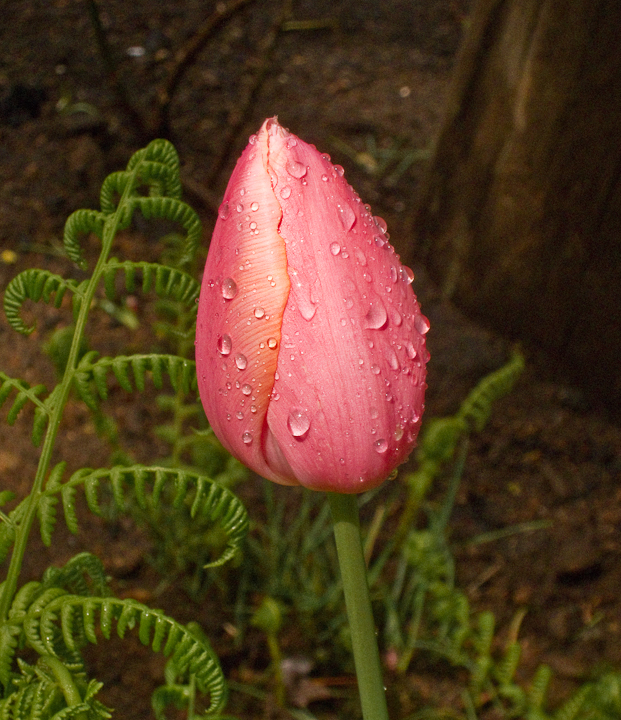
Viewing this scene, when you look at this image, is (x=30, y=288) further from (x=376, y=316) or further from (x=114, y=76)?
(x=114, y=76)

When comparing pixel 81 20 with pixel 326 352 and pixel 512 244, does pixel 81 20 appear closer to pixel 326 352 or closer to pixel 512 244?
pixel 512 244

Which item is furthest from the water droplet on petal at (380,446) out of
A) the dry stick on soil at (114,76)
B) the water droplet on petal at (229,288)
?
the dry stick on soil at (114,76)

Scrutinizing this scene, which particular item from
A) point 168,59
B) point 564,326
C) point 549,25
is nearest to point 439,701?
point 564,326

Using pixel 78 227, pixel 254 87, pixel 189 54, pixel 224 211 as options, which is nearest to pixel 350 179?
pixel 254 87

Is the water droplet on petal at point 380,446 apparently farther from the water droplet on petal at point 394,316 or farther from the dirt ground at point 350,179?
the dirt ground at point 350,179

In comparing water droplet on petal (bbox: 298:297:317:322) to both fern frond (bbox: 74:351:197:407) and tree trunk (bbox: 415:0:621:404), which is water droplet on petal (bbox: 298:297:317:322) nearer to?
fern frond (bbox: 74:351:197:407)

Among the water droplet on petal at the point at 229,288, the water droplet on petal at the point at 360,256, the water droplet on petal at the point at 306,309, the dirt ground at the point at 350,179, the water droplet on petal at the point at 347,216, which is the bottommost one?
the dirt ground at the point at 350,179
